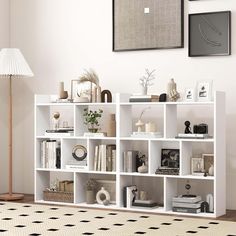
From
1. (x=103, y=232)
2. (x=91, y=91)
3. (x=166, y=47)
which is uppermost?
(x=166, y=47)

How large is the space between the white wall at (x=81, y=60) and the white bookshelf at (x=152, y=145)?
0.24m

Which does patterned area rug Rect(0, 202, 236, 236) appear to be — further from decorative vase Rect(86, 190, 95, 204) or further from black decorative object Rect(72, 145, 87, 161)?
black decorative object Rect(72, 145, 87, 161)

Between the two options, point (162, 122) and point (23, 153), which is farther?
point (23, 153)

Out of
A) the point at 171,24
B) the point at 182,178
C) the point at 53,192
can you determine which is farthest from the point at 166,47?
the point at 53,192

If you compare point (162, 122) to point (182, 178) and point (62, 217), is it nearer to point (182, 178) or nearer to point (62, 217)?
point (182, 178)

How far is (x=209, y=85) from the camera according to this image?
5.93 m

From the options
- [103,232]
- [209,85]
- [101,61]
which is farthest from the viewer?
[101,61]

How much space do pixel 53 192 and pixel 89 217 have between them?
1.02 m

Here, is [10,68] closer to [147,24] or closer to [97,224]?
[147,24]

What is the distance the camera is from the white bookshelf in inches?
232

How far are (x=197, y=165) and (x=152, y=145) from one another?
471 millimetres

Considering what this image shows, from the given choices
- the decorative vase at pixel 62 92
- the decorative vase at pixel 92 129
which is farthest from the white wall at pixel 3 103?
the decorative vase at pixel 92 129

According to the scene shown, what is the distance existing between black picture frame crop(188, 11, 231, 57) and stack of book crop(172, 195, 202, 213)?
4.62ft

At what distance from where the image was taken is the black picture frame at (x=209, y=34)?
20.1ft
